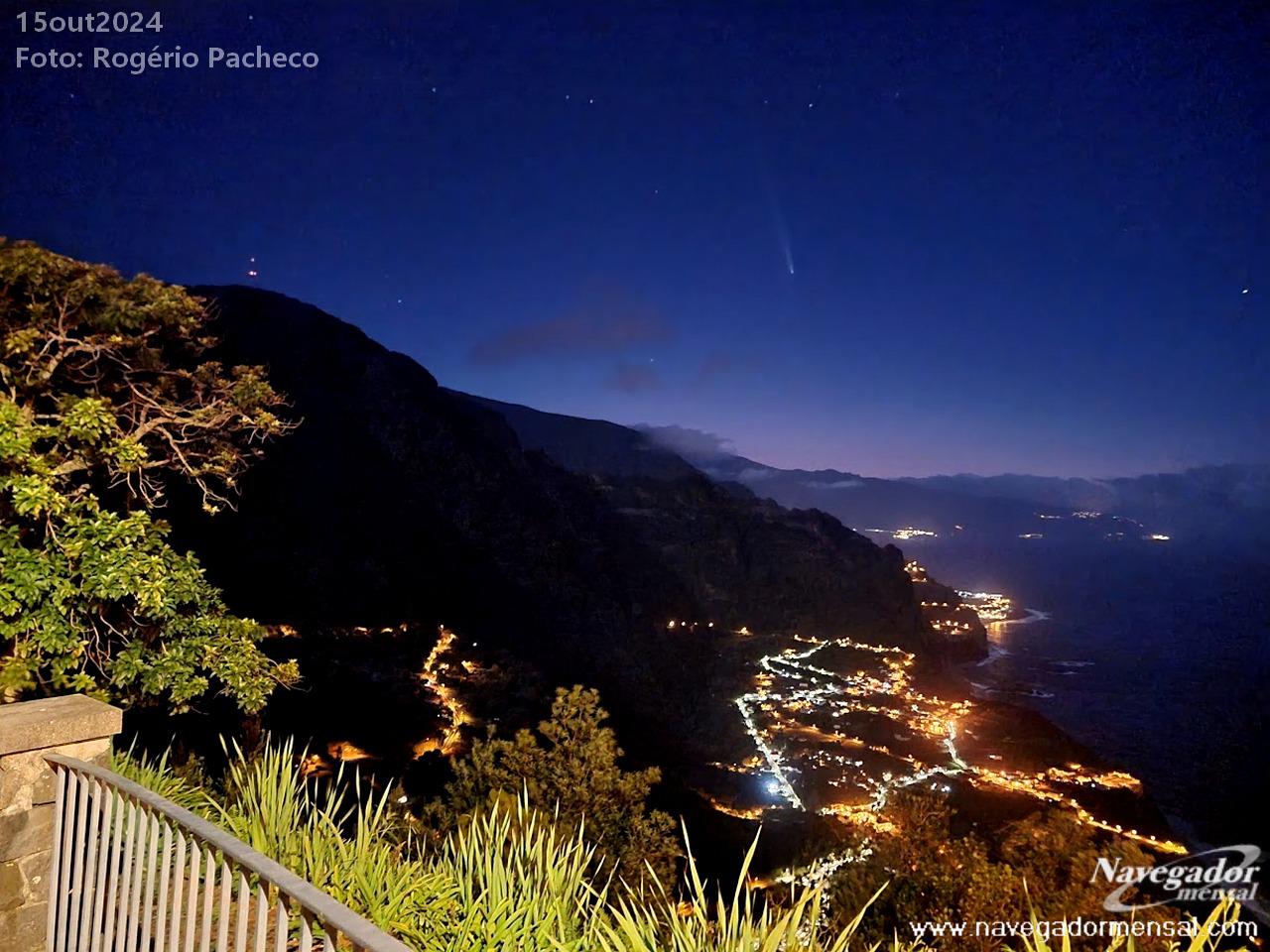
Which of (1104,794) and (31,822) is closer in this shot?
(31,822)

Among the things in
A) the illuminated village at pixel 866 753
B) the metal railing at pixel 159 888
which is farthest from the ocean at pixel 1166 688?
the metal railing at pixel 159 888

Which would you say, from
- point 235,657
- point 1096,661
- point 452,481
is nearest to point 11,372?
point 235,657

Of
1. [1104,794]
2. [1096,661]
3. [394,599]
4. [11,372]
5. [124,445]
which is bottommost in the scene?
[1096,661]

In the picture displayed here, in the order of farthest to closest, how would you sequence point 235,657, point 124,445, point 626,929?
1. point 235,657
2. point 124,445
3. point 626,929

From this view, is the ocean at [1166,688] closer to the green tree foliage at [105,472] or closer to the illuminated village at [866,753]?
the illuminated village at [866,753]

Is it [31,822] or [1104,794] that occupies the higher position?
[31,822]

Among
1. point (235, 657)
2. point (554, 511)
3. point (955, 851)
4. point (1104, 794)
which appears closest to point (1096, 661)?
point (1104, 794)

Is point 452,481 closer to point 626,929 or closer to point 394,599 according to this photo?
point 394,599

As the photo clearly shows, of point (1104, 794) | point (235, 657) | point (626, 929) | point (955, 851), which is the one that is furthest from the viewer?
point (1104, 794)
